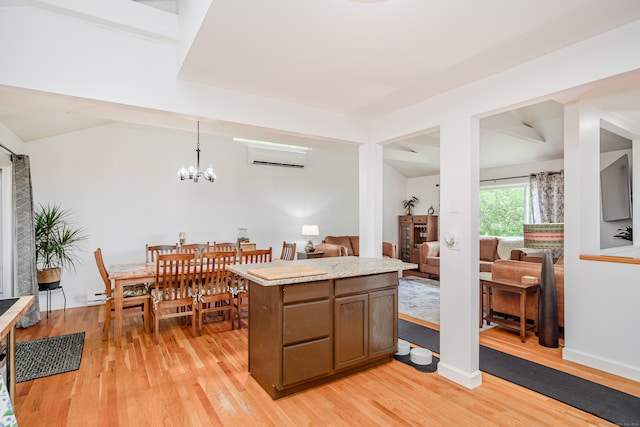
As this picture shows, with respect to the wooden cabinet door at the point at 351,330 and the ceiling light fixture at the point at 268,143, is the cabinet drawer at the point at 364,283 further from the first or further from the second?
the ceiling light fixture at the point at 268,143

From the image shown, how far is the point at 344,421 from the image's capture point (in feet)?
7.04

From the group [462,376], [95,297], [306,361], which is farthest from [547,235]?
[95,297]

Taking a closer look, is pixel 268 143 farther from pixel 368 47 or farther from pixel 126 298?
pixel 368 47

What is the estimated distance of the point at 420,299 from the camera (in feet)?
17.5

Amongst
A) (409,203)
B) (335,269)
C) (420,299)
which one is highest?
(409,203)

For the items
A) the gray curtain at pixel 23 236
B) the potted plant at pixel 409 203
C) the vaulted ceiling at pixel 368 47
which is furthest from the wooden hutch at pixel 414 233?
the gray curtain at pixel 23 236

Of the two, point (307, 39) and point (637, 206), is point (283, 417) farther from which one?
point (637, 206)

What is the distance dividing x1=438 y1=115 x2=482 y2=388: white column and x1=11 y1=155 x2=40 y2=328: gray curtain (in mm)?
4708

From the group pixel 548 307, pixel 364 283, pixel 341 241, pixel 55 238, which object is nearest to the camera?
pixel 364 283

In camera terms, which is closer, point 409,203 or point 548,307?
point 548,307

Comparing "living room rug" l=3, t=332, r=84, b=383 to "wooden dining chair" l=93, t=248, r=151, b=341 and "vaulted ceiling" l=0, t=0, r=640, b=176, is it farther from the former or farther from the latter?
"vaulted ceiling" l=0, t=0, r=640, b=176

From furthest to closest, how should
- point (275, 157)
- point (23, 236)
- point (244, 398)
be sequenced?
1. point (275, 157)
2. point (23, 236)
3. point (244, 398)

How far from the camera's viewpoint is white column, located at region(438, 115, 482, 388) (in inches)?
104

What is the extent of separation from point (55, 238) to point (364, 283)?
4.55 m
